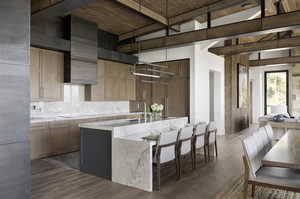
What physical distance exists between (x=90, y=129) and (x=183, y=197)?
1.90 meters

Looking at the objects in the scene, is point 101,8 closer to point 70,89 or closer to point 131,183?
point 70,89

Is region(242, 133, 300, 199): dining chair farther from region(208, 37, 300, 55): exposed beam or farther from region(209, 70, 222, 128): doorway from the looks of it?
region(209, 70, 222, 128): doorway

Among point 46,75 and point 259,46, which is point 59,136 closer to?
point 46,75

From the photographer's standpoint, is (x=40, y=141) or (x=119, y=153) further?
(x=40, y=141)

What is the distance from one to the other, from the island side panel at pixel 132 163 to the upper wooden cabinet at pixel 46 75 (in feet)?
8.46

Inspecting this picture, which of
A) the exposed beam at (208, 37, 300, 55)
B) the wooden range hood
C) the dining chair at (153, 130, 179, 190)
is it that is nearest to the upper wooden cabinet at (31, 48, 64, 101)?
the wooden range hood

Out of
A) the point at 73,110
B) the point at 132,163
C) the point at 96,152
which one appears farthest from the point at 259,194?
the point at 73,110

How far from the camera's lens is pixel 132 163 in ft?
11.0

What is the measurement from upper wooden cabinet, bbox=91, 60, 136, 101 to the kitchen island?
2.47m

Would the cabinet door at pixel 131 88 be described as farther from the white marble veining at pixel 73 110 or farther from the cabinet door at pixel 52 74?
the cabinet door at pixel 52 74

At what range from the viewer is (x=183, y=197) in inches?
117

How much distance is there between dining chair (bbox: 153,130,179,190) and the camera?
326cm

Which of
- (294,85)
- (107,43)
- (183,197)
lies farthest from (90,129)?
(294,85)

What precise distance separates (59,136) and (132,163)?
2.72m
